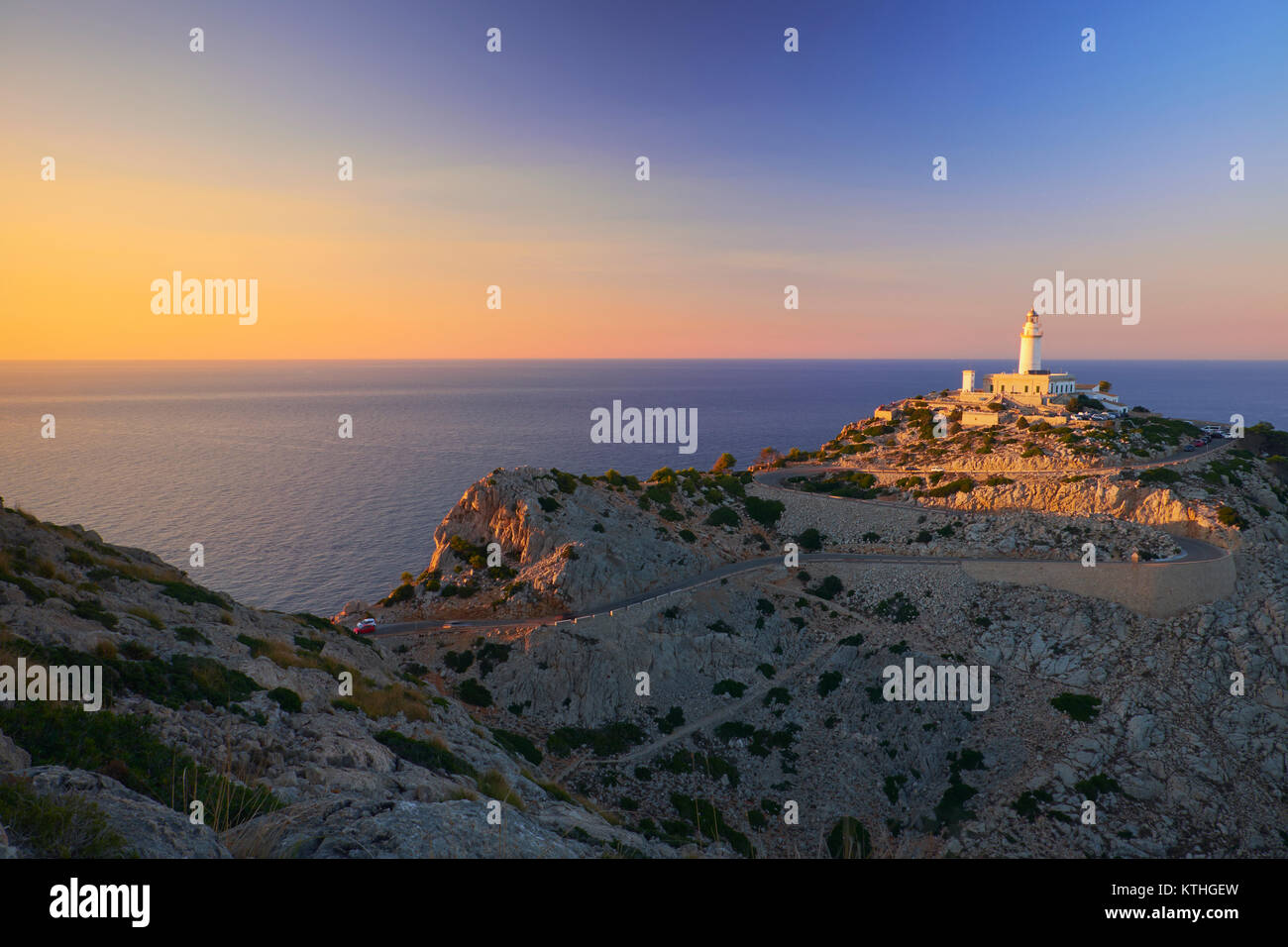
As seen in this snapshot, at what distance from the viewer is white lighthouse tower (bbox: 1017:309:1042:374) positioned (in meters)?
77.1

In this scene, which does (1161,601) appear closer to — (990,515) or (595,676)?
(990,515)

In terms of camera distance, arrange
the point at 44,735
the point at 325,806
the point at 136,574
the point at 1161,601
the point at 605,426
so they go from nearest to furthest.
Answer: the point at 325,806, the point at 44,735, the point at 136,574, the point at 1161,601, the point at 605,426

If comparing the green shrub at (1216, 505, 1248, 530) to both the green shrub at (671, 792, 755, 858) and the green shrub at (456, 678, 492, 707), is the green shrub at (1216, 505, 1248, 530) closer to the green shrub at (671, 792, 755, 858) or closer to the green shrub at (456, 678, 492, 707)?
the green shrub at (671, 792, 755, 858)

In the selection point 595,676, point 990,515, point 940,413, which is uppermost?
point 940,413

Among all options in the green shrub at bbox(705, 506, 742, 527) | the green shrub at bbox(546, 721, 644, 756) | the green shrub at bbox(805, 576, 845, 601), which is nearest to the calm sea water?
the green shrub at bbox(546, 721, 644, 756)

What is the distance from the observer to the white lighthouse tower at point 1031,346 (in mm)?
77062

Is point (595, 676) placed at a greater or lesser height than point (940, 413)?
lesser

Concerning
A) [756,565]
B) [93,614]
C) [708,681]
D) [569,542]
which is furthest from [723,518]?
[93,614]

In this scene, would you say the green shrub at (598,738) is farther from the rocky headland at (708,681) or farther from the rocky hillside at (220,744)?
the rocky hillside at (220,744)

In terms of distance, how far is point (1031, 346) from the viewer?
78062mm

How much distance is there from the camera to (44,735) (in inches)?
438

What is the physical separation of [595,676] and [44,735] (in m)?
24.7

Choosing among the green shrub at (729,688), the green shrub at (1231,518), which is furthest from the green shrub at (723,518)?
the green shrub at (1231,518)

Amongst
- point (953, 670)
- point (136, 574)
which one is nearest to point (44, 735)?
point (136, 574)
